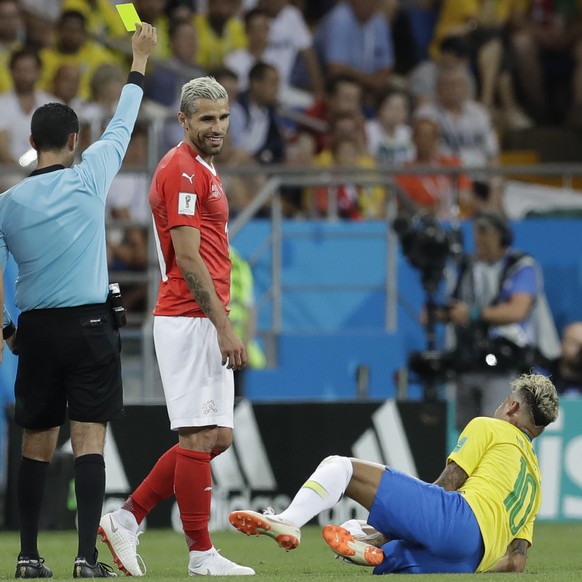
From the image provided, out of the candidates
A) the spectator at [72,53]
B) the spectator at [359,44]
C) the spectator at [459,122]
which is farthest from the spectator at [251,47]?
the spectator at [459,122]

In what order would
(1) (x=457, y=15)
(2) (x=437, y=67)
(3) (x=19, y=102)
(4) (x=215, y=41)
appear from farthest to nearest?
(1) (x=457, y=15)
(2) (x=437, y=67)
(4) (x=215, y=41)
(3) (x=19, y=102)

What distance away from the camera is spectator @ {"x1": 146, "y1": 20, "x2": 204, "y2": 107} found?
551 inches

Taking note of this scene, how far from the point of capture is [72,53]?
45.6ft

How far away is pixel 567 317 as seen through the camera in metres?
12.9

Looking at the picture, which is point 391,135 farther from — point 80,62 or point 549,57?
point 549,57

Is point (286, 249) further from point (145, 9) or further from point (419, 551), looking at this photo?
point (419, 551)

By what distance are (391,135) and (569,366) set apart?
3739 mm

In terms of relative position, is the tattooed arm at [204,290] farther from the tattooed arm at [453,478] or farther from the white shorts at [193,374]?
the tattooed arm at [453,478]

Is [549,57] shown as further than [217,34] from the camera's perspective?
Yes

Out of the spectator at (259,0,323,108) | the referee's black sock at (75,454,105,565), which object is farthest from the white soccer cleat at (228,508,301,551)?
the spectator at (259,0,323,108)

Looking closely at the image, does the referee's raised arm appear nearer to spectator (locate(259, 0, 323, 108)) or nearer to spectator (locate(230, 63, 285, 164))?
spectator (locate(230, 63, 285, 164))

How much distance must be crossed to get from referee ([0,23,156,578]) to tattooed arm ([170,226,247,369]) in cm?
38

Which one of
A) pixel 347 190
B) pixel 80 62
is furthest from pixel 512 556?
pixel 80 62

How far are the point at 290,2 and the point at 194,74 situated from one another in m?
2.73
